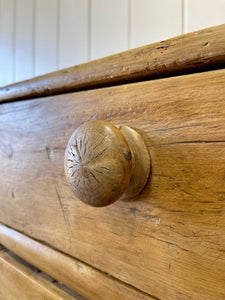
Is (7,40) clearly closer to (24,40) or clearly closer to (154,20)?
(24,40)

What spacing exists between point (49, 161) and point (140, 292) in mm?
186

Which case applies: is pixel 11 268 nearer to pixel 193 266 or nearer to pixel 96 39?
pixel 193 266

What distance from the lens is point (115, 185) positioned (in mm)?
203

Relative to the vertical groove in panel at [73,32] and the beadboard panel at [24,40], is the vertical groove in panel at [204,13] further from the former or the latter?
the beadboard panel at [24,40]

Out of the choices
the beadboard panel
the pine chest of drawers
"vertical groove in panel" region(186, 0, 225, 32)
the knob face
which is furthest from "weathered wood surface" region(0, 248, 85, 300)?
the beadboard panel

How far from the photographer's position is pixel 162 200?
0.22 meters

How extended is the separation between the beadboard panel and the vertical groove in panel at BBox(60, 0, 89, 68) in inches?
5.5

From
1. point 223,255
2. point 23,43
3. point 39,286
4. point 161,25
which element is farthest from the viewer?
point 23,43

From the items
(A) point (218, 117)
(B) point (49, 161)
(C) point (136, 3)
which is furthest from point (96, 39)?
(A) point (218, 117)

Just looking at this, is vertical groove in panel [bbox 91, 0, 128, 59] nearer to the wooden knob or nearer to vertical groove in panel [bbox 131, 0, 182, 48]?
vertical groove in panel [bbox 131, 0, 182, 48]

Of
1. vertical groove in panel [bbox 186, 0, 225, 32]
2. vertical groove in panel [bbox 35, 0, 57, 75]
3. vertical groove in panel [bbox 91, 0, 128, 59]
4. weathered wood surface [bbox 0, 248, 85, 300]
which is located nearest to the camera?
weathered wood surface [bbox 0, 248, 85, 300]

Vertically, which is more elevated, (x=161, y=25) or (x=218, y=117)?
(x=161, y=25)

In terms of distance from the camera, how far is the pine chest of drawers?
7.8 inches

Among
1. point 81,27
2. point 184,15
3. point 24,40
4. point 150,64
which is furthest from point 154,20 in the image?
point 24,40
